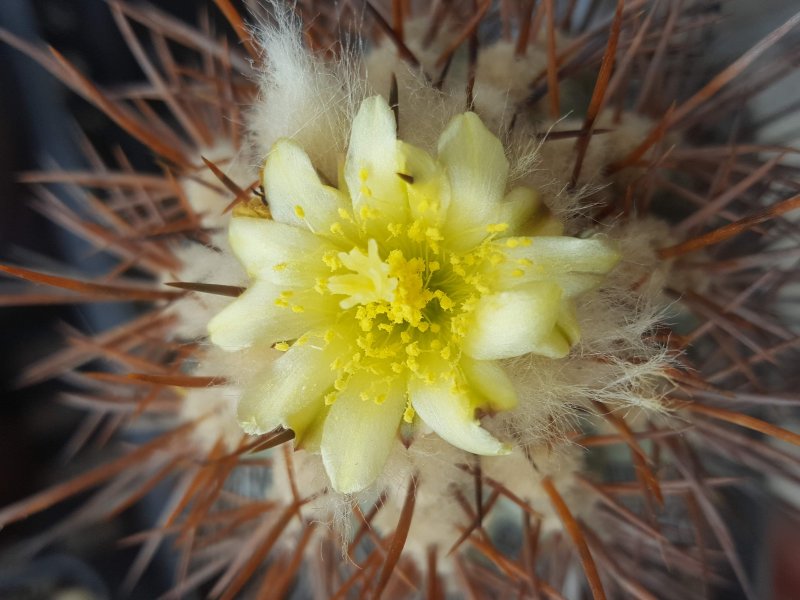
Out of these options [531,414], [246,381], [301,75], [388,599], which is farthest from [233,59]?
[388,599]

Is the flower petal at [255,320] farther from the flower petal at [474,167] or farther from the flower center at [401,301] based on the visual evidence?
the flower petal at [474,167]

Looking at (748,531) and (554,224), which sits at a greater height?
(554,224)

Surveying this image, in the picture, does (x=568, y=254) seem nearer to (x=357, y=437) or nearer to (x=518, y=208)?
(x=518, y=208)

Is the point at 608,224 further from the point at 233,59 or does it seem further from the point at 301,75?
the point at 233,59

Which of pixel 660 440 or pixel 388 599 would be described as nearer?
pixel 660 440

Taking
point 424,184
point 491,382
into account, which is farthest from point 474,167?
point 491,382

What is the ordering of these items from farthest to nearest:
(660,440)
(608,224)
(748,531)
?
(748,531) → (660,440) → (608,224)

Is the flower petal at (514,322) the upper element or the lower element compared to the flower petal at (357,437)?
upper

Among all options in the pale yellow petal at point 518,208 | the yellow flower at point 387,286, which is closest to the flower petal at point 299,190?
the yellow flower at point 387,286

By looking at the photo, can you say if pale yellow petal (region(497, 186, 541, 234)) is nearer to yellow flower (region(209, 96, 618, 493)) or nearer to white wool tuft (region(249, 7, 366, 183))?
yellow flower (region(209, 96, 618, 493))
